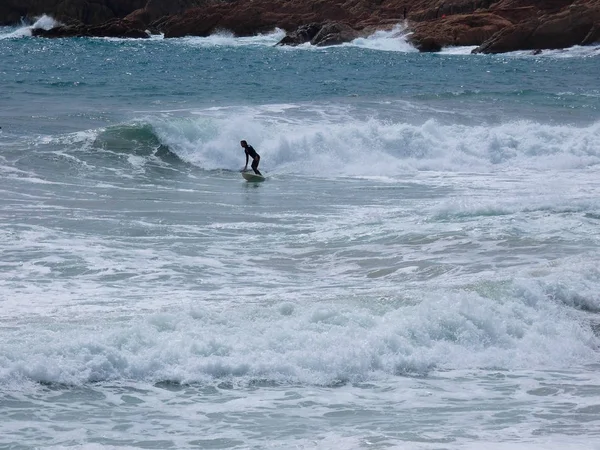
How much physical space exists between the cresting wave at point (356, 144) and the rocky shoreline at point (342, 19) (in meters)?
31.9

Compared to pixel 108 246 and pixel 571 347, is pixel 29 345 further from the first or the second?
pixel 571 347

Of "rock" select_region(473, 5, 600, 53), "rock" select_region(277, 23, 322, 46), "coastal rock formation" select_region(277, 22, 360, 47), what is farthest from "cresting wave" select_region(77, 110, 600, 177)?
"rock" select_region(277, 23, 322, 46)

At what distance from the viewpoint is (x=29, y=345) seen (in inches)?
349

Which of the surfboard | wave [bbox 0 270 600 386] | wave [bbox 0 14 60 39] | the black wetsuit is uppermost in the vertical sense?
wave [bbox 0 14 60 39]

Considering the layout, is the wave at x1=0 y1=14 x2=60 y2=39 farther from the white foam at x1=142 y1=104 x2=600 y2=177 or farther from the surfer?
the surfer

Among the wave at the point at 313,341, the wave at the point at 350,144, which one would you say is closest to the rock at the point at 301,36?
the wave at the point at 350,144

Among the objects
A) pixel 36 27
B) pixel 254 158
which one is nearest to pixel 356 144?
pixel 254 158

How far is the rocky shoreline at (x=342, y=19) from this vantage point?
55.8 metres

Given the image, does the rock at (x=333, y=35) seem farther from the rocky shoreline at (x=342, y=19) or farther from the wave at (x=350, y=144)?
the wave at (x=350, y=144)

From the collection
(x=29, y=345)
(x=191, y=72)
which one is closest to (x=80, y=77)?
(x=191, y=72)

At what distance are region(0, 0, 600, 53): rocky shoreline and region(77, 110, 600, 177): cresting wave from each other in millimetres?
31857

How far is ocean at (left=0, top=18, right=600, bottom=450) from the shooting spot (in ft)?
26.1

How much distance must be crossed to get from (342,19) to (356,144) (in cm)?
5250

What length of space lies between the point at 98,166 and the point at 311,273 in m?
9.30
